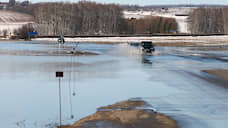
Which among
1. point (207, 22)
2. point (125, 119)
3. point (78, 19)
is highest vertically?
point (78, 19)

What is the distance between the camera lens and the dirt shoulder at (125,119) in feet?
49.4

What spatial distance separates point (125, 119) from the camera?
15938 millimetres

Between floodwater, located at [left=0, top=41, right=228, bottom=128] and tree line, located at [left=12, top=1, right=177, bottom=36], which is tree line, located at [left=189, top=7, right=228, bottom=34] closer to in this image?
tree line, located at [left=12, top=1, right=177, bottom=36]

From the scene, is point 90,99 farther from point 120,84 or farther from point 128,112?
point 120,84

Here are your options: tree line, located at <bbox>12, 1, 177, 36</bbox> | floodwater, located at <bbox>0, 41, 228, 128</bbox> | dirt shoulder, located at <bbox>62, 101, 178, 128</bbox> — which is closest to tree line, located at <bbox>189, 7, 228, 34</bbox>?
tree line, located at <bbox>12, 1, 177, 36</bbox>

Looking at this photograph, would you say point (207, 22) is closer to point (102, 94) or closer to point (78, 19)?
point (78, 19)

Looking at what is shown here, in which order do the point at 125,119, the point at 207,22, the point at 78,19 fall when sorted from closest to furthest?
the point at 125,119
the point at 78,19
the point at 207,22

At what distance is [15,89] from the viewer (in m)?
23.5

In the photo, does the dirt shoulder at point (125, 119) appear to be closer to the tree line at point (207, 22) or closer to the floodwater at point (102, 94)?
the floodwater at point (102, 94)

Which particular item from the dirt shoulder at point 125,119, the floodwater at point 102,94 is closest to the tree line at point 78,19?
the floodwater at point 102,94

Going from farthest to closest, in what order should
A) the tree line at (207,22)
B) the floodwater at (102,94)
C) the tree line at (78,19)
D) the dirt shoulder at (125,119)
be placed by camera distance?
the tree line at (207,22) < the tree line at (78,19) < the floodwater at (102,94) < the dirt shoulder at (125,119)

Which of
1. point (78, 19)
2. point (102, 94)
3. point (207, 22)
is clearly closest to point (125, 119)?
point (102, 94)

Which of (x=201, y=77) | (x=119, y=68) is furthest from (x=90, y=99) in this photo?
(x=119, y=68)

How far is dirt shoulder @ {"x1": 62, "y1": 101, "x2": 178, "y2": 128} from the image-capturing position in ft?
49.4
